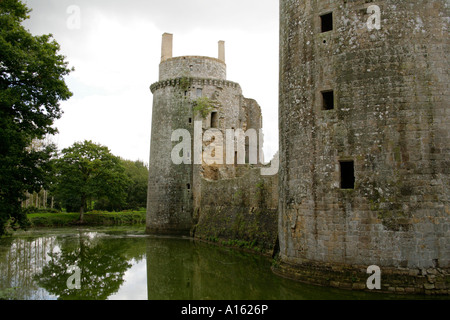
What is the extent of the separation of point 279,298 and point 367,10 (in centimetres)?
713

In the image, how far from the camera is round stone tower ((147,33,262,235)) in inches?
1015

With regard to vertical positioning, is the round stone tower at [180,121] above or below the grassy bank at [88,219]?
above

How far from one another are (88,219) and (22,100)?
2702 cm

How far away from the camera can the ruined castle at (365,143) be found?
28.5 ft

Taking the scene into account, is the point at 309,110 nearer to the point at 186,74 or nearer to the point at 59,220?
the point at 186,74

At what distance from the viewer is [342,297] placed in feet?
27.7

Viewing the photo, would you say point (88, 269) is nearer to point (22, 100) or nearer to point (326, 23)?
point (22, 100)

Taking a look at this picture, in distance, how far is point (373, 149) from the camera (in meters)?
9.20

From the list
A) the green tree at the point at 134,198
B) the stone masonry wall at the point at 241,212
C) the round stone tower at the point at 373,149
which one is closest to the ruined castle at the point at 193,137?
the stone masonry wall at the point at 241,212

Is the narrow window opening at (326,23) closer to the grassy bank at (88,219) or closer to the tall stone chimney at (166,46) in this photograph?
the tall stone chimney at (166,46)

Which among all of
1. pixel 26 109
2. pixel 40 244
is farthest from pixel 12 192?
pixel 40 244

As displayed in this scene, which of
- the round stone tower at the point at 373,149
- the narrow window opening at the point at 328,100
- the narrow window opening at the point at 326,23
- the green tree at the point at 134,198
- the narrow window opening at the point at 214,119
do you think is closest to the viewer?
the round stone tower at the point at 373,149

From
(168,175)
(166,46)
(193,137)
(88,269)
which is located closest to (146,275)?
(88,269)

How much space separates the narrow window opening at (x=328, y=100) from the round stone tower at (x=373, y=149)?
27 millimetres
